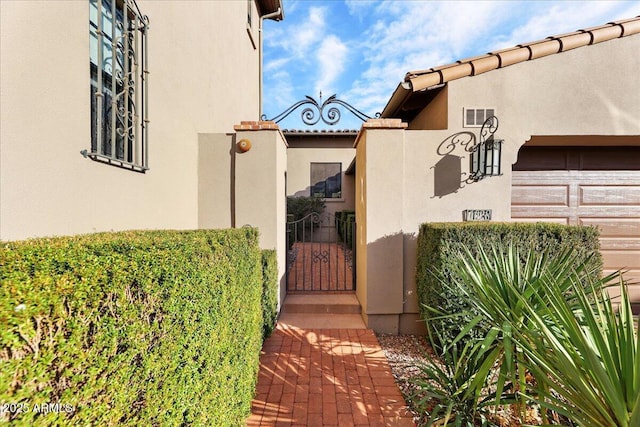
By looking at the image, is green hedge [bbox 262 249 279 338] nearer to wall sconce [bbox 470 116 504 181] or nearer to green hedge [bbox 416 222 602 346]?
green hedge [bbox 416 222 602 346]

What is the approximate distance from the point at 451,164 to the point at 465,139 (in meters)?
0.48

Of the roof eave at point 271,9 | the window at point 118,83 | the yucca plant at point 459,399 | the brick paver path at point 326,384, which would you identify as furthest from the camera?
the roof eave at point 271,9

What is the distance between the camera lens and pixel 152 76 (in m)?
3.44

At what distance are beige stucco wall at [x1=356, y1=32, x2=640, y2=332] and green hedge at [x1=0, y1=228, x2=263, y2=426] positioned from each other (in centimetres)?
305

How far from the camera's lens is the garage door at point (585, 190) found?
17.3ft

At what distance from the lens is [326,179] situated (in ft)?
40.9

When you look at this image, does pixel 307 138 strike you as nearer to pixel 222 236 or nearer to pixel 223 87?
pixel 223 87

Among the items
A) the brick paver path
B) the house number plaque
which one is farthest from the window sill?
the house number plaque

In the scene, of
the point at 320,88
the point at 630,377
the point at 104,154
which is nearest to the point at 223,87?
the point at 320,88

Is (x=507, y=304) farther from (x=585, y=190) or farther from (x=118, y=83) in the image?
(x=585, y=190)

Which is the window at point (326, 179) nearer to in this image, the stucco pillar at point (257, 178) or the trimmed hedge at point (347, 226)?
the trimmed hedge at point (347, 226)

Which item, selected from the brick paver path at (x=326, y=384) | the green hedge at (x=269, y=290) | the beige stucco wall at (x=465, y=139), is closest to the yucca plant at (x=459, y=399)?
the brick paver path at (x=326, y=384)

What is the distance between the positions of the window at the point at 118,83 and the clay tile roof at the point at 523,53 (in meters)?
3.97

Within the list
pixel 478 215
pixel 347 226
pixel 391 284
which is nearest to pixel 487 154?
pixel 478 215
